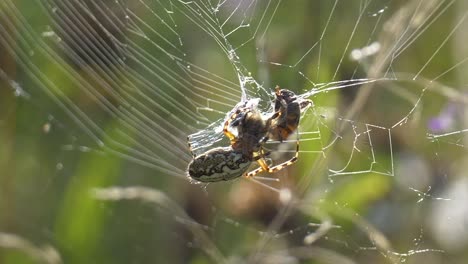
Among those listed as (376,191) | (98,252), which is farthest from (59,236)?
(376,191)

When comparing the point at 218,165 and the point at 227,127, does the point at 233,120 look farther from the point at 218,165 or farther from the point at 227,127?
the point at 218,165

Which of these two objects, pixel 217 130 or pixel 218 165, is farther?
pixel 217 130

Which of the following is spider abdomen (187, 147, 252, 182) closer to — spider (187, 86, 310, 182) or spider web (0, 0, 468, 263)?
spider (187, 86, 310, 182)

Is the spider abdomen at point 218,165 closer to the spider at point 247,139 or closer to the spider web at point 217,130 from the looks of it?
the spider at point 247,139

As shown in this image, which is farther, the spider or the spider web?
the spider web

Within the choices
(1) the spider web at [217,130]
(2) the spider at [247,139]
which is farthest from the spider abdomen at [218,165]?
(1) the spider web at [217,130]

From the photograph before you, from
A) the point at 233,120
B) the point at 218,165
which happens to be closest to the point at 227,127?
the point at 233,120

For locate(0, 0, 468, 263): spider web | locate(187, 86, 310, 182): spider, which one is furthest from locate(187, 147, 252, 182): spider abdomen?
locate(0, 0, 468, 263): spider web
